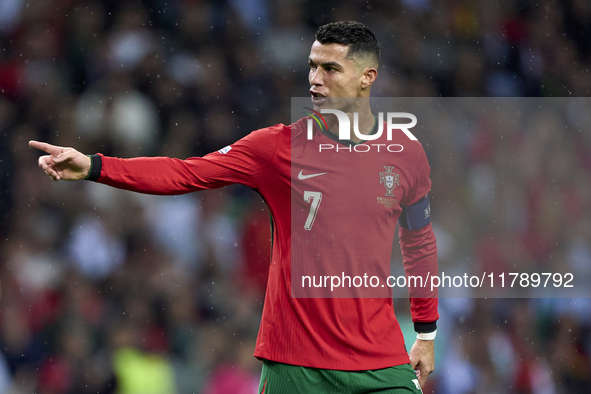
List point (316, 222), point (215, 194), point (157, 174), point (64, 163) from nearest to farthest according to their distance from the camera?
point (64, 163)
point (157, 174)
point (316, 222)
point (215, 194)

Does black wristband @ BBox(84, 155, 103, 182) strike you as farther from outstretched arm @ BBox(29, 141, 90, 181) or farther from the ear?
the ear

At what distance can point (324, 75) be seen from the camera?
2.73 m

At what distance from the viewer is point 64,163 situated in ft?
7.45

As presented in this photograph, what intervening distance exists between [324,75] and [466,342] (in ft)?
10.5

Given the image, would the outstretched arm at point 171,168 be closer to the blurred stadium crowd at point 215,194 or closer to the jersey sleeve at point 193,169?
the jersey sleeve at point 193,169

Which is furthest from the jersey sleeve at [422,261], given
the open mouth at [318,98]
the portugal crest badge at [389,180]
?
the open mouth at [318,98]

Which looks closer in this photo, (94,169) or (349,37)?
(94,169)

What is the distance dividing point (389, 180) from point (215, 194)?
9.82ft

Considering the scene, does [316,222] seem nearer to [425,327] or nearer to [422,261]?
[422,261]

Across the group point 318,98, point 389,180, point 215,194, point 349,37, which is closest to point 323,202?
point 389,180

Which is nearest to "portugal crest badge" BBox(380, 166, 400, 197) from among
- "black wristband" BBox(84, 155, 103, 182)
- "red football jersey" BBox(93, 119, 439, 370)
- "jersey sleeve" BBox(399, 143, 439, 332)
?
"red football jersey" BBox(93, 119, 439, 370)

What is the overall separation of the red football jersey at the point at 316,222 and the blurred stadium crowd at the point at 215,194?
2.37m

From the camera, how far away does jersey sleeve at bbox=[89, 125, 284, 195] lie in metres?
2.34

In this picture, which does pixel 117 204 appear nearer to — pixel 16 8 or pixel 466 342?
pixel 16 8
